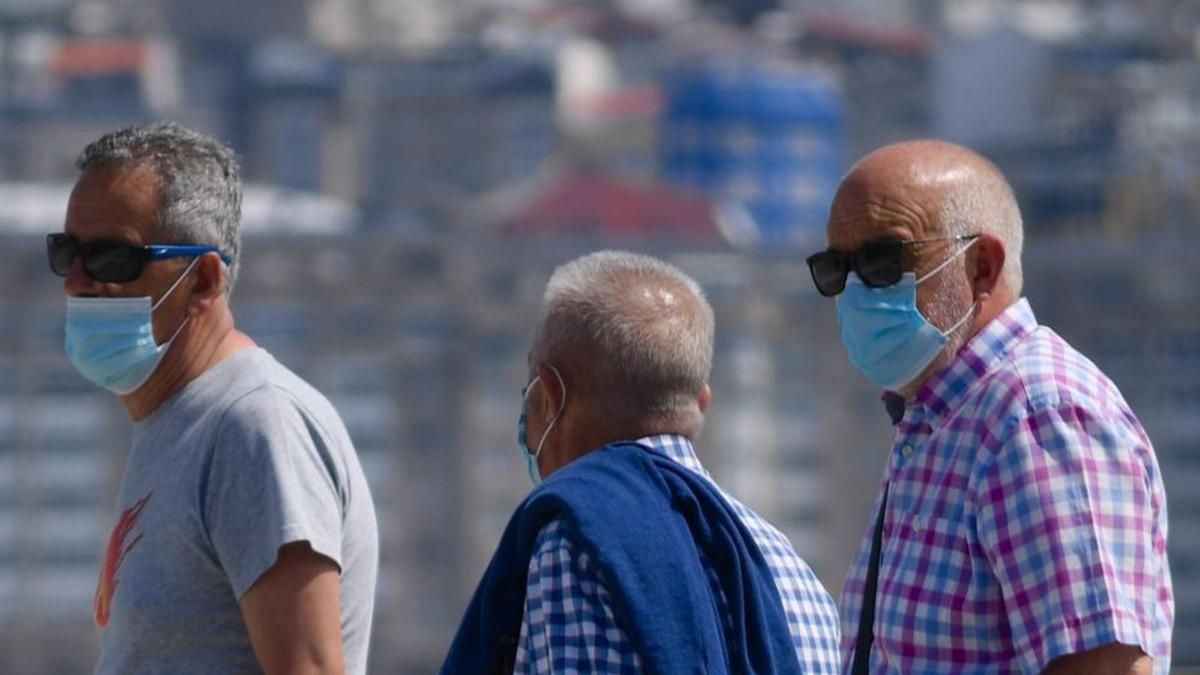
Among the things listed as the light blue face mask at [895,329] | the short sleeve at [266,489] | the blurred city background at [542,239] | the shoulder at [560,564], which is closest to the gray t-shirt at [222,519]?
the short sleeve at [266,489]

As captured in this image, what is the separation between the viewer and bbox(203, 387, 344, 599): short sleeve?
12.7ft

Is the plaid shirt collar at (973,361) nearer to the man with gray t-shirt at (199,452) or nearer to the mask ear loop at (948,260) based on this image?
the mask ear loop at (948,260)

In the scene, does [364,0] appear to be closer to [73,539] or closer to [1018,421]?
[73,539]

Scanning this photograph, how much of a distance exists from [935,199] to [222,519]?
3.39 feet

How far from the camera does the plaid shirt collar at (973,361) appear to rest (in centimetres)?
393

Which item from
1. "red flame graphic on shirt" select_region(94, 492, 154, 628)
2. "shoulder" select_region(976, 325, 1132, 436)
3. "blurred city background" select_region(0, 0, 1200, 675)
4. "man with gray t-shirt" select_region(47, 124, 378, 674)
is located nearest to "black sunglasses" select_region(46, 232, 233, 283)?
"man with gray t-shirt" select_region(47, 124, 378, 674)

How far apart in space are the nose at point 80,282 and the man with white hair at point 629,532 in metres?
0.65

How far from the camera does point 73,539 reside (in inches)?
3514

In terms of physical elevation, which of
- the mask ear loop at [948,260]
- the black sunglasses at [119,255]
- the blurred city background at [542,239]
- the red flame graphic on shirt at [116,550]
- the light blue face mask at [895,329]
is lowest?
the blurred city background at [542,239]

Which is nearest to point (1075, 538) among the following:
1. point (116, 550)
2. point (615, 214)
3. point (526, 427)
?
point (526, 427)

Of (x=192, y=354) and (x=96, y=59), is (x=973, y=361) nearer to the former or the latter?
(x=192, y=354)

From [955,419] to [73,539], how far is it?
87078mm

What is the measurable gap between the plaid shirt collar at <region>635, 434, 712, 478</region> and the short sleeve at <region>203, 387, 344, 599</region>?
432 mm

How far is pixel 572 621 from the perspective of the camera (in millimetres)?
3615
